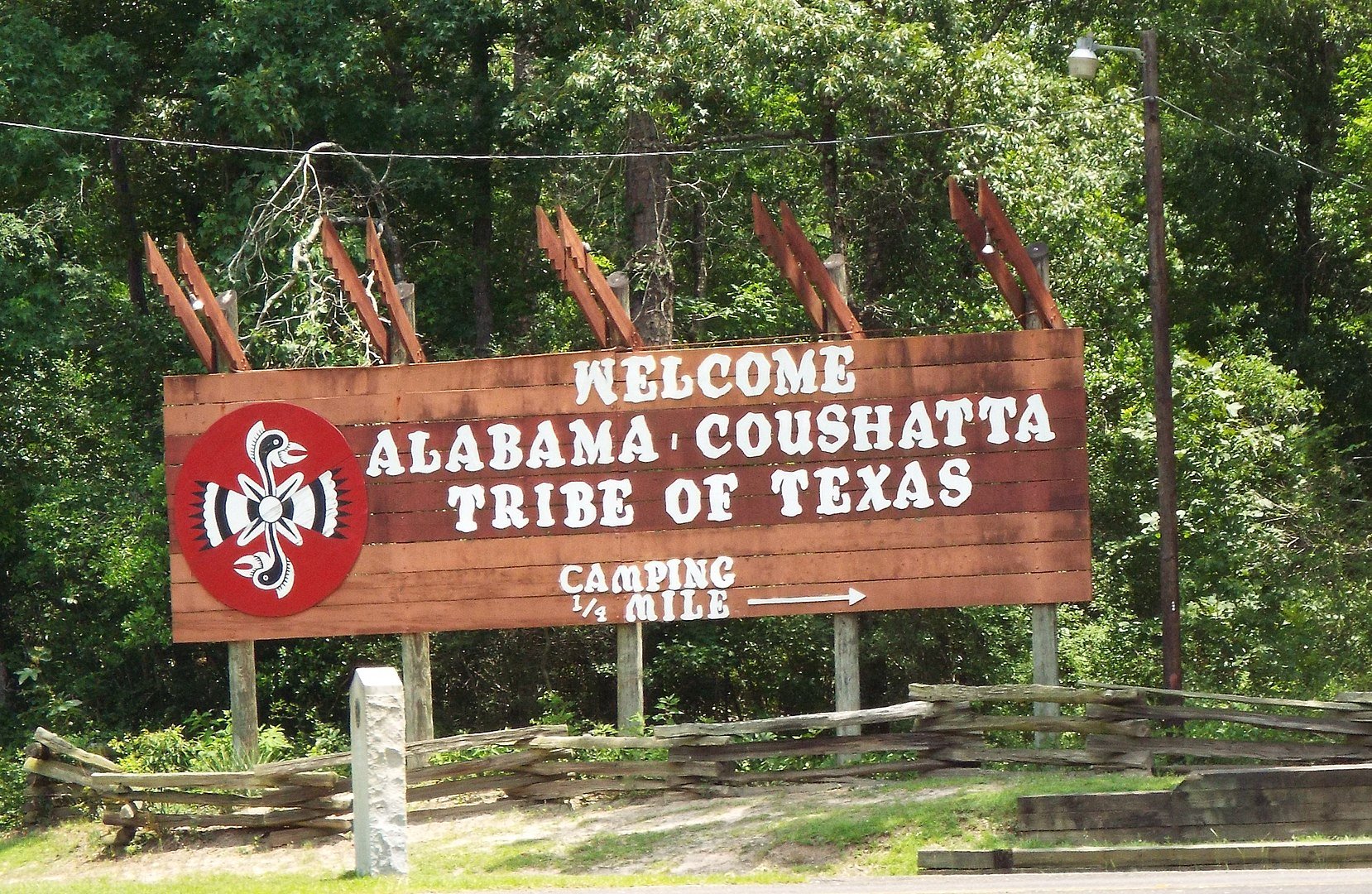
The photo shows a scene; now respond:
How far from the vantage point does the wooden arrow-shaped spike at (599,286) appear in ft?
51.0

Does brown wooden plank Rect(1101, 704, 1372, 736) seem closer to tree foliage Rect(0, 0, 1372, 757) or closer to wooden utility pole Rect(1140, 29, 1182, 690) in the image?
wooden utility pole Rect(1140, 29, 1182, 690)

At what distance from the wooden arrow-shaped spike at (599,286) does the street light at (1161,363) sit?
189 inches

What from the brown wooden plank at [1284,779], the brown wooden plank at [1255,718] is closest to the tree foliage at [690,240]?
the brown wooden plank at [1255,718]

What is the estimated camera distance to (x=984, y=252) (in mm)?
15531

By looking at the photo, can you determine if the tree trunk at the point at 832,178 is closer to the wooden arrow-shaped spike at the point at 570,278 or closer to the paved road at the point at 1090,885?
the wooden arrow-shaped spike at the point at 570,278

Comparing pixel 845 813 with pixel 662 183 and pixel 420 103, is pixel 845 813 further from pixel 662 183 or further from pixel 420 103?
pixel 420 103

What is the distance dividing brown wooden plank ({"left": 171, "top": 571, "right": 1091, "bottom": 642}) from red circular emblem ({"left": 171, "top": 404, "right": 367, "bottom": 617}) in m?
0.18

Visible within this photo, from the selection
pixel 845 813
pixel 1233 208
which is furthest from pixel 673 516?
pixel 1233 208

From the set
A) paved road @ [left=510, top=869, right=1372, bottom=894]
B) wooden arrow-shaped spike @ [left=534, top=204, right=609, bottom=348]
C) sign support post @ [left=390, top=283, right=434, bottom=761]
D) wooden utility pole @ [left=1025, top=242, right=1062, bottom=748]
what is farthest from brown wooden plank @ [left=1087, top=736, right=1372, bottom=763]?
sign support post @ [left=390, top=283, right=434, bottom=761]

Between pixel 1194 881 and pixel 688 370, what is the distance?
23.1ft

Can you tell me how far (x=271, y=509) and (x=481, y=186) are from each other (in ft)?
28.4

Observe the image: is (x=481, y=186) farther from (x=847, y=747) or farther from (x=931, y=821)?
(x=931, y=821)

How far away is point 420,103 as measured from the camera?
22297 mm

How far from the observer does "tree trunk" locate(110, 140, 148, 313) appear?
23.5 m
